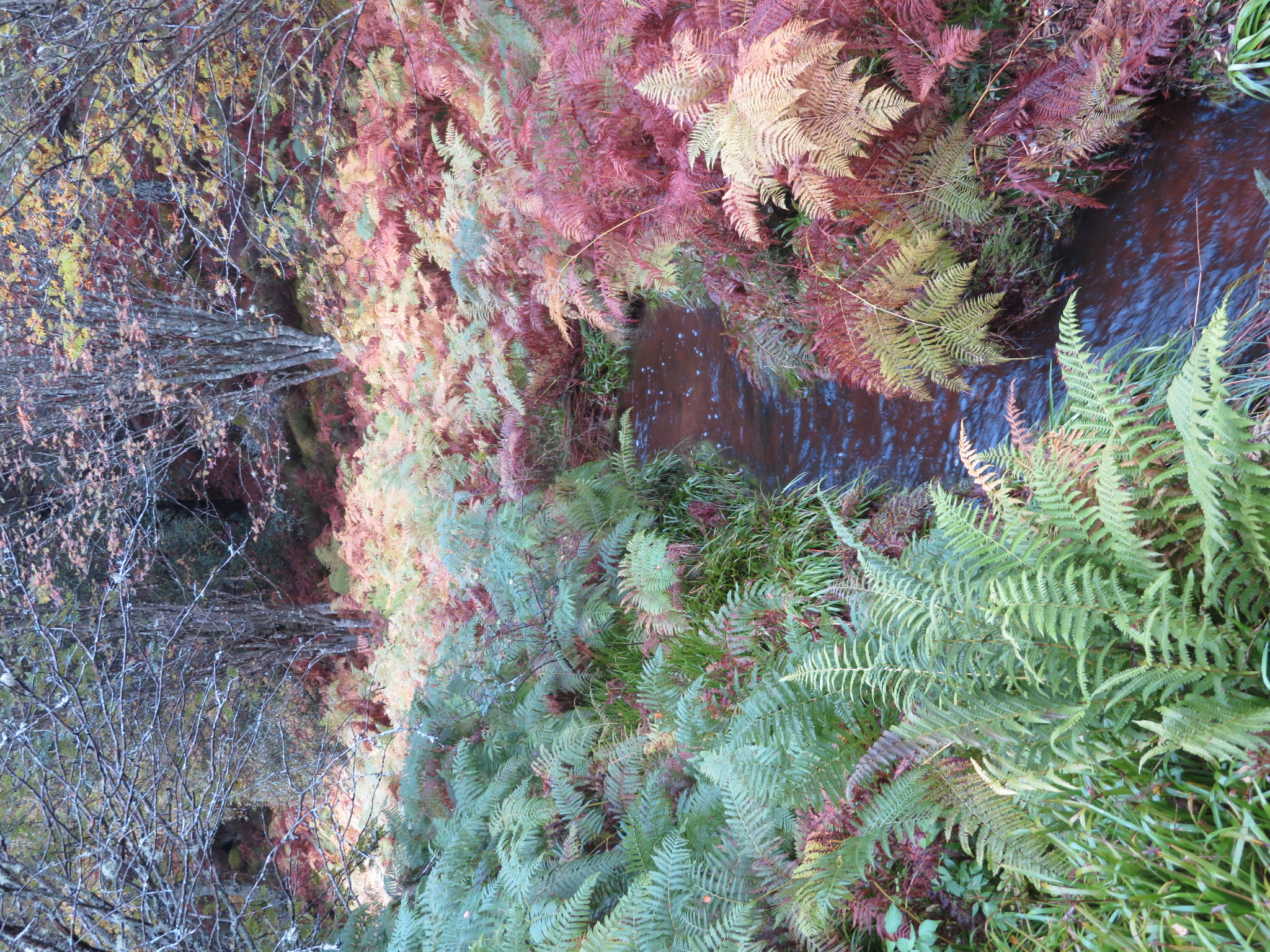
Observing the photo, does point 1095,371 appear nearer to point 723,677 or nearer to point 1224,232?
point 1224,232

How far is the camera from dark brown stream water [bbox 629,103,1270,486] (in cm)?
212

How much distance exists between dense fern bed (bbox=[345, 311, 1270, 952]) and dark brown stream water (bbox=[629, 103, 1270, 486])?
153 millimetres

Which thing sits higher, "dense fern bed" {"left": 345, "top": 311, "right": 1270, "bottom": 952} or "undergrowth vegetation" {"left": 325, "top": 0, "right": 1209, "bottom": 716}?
"undergrowth vegetation" {"left": 325, "top": 0, "right": 1209, "bottom": 716}

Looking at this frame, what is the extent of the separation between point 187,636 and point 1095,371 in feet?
21.8

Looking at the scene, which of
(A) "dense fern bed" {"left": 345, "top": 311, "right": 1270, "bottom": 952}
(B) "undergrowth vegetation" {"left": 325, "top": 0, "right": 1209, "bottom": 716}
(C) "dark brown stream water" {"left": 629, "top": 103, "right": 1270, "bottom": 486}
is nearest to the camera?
(A) "dense fern bed" {"left": 345, "top": 311, "right": 1270, "bottom": 952}

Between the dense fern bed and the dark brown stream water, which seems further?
the dark brown stream water

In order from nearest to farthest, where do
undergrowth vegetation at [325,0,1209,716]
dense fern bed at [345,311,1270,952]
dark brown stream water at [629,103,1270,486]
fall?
dense fern bed at [345,311,1270,952] < dark brown stream water at [629,103,1270,486] < undergrowth vegetation at [325,0,1209,716]

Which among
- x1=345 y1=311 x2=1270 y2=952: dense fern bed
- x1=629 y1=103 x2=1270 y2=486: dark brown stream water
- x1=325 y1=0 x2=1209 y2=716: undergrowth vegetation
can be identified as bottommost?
x1=345 y1=311 x2=1270 y2=952: dense fern bed

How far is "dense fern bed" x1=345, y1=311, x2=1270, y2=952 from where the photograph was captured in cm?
143

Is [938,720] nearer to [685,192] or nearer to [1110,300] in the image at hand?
[1110,300]

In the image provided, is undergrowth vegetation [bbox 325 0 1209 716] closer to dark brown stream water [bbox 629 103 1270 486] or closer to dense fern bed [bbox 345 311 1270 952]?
dark brown stream water [bbox 629 103 1270 486]

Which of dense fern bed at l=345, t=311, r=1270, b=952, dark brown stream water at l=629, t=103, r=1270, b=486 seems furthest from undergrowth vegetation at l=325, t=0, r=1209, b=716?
dense fern bed at l=345, t=311, r=1270, b=952

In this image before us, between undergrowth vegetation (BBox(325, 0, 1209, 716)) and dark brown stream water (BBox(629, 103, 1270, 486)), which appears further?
undergrowth vegetation (BBox(325, 0, 1209, 716))

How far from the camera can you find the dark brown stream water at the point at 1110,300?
6.94 feet
